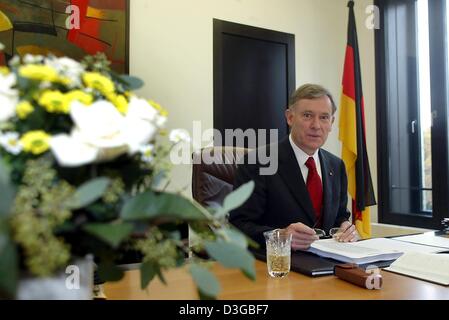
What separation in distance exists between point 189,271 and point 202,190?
1.43 meters

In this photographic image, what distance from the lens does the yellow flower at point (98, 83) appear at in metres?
0.51

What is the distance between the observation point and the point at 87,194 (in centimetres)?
40

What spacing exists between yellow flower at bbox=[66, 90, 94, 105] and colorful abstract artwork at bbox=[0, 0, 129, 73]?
1856mm

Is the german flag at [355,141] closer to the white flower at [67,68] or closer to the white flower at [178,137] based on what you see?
the white flower at [178,137]

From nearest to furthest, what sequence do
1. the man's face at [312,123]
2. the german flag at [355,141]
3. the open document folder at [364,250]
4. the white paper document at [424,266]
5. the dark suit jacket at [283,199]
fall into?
the white paper document at [424,266] → the open document folder at [364,250] → the dark suit jacket at [283,199] → the man's face at [312,123] → the german flag at [355,141]

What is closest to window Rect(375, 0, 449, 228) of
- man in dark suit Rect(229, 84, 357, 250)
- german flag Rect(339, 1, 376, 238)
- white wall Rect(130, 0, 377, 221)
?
white wall Rect(130, 0, 377, 221)

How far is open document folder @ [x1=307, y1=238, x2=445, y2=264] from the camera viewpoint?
3.80 feet

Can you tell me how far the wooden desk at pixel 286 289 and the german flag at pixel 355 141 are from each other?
6.51 feet

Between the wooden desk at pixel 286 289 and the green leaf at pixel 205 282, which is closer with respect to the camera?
the green leaf at pixel 205 282

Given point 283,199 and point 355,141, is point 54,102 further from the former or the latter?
point 355,141

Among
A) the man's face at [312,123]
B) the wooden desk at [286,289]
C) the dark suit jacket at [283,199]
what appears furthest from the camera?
the man's face at [312,123]

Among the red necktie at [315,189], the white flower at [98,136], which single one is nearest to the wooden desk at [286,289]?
the white flower at [98,136]
